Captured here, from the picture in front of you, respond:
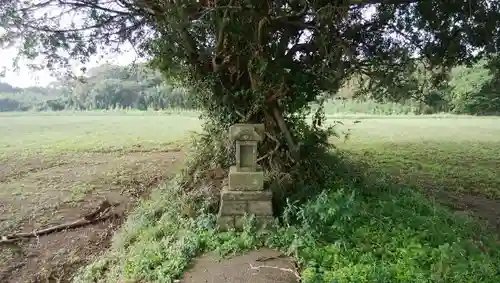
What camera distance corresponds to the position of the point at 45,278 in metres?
4.71

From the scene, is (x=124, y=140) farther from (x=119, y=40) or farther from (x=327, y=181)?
(x=327, y=181)

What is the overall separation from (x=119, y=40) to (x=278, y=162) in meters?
4.47

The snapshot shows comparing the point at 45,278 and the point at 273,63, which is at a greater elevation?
the point at 273,63

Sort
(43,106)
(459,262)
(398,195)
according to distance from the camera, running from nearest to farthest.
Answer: (459,262), (398,195), (43,106)

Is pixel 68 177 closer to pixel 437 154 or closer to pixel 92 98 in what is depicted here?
pixel 437 154

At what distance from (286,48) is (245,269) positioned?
3.58 m

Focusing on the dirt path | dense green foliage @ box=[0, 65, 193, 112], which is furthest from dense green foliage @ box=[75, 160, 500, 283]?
dense green foliage @ box=[0, 65, 193, 112]

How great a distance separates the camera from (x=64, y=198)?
752cm

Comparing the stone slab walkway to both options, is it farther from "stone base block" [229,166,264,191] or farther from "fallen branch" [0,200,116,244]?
"fallen branch" [0,200,116,244]

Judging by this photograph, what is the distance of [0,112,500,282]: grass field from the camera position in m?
3.68

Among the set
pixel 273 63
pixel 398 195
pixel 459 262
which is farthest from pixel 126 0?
pixel 459 262

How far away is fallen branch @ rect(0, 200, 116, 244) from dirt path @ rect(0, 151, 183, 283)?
0.41ft

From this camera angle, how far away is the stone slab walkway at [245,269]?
135 inches

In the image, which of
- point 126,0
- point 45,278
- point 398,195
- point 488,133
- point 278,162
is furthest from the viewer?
point 488,133
